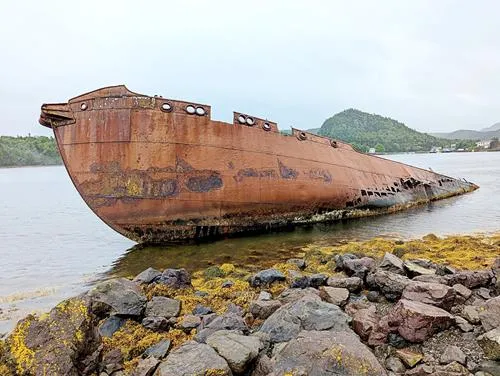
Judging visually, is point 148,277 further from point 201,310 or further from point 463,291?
point 463,291

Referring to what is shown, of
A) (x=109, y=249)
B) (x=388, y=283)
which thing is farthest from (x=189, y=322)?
(x=109, y=249)

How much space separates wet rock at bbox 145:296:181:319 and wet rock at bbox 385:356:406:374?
2615mm

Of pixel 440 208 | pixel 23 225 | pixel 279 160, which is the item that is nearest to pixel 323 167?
pixel 279 160

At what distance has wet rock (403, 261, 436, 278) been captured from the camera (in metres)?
5.59

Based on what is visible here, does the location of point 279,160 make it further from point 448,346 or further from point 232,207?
point 448,346

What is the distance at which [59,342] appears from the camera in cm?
335

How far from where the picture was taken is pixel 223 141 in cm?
960

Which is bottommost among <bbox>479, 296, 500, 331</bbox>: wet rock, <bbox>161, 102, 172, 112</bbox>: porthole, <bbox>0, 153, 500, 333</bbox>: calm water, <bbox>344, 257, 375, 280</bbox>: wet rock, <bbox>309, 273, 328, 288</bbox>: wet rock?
<bbox>0, 153, 500, 333</bbox>: calm water

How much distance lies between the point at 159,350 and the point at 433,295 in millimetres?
2924

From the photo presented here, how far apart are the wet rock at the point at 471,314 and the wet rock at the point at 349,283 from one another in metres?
1.39

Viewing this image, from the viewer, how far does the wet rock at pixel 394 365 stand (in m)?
3.29

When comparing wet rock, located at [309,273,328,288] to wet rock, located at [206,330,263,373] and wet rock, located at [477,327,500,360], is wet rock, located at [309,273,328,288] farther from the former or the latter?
wet rock, located at [477,327,500,360]

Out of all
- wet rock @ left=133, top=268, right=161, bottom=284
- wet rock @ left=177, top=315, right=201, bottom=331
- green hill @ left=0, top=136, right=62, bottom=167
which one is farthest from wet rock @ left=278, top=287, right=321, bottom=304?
green hill @ left=0, top=136, right=62, bottom=167

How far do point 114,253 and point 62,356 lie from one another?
285 inches
